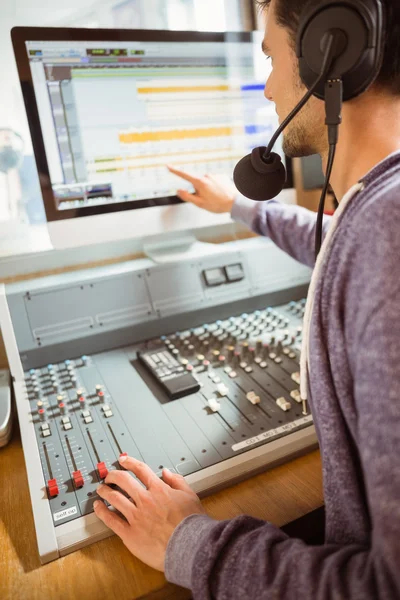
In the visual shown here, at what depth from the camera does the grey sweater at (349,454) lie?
0.39 meters

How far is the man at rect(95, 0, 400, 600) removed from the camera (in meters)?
0.40

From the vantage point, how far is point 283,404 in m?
0.81

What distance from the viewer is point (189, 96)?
3.46 ft

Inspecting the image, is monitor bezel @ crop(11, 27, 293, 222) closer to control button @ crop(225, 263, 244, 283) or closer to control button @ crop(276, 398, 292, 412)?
control button @ crop(225, 263, 244, 283)

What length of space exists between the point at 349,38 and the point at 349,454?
0.48 m

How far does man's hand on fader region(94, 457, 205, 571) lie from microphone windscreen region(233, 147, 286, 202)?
52 centimetres

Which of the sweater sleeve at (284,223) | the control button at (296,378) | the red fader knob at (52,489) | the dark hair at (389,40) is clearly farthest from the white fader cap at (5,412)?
the dark hair at (389,40)

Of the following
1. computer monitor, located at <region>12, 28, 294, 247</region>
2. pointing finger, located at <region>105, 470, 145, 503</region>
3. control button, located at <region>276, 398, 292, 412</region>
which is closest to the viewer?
pointing finger, located at <region>105, 470, 145, 503</region>

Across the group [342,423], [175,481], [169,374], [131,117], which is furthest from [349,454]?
[131,117]

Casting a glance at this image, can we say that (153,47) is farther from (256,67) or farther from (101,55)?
(256,67)

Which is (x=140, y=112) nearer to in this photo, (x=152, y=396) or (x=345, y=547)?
(x=152, y=396)

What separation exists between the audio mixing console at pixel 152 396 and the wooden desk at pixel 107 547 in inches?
0.8

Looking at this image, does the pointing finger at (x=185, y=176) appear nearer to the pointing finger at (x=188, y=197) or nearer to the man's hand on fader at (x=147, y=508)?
the pointing finger at (x=188, y=197)

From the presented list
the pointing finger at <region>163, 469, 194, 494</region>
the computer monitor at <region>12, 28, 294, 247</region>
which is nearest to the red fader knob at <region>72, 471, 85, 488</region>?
the pointing finger at <region>163, 469, 194, 494</region>
